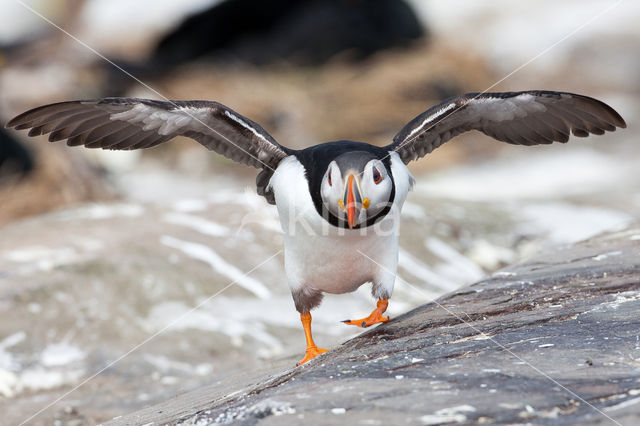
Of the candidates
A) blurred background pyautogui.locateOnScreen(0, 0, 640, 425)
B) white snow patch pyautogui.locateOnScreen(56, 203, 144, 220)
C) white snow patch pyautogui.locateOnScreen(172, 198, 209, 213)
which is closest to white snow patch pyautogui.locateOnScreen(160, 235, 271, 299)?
blurred background pyautogui.locateOnScreen(0, 0, 640, 425)

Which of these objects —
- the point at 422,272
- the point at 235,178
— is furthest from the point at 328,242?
the point at 235,178

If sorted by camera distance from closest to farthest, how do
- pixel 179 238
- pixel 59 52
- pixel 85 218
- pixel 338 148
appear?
1. pixel 338 148
2. pixel 179 238
3. pixel 85 218
4. pixel 59 52

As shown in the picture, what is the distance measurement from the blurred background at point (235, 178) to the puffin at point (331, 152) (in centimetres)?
62

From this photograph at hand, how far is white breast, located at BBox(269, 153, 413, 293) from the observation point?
14.3ft

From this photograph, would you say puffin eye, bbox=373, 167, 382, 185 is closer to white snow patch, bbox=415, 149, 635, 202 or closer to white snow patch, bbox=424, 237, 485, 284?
white snow patch, bbox=424, 237, 485, 284

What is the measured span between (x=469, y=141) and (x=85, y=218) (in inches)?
362

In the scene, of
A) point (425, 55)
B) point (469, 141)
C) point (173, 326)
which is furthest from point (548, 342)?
point (425, 55)

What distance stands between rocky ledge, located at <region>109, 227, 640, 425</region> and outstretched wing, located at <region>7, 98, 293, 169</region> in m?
1.50

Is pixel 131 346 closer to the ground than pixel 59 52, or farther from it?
closer to the ground

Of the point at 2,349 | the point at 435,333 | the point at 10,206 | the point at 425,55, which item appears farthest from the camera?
the point at 425,55

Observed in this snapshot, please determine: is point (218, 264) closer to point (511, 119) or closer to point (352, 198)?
point (511, 119)

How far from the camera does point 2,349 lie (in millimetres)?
6543

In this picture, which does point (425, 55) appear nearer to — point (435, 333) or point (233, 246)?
point (233, 246)

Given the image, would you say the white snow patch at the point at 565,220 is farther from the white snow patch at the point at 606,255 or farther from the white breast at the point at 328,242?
the white breast at the point at 328,242
